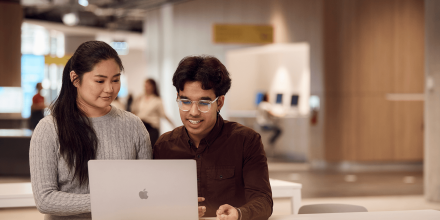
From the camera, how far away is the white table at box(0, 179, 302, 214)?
2857 millimetres

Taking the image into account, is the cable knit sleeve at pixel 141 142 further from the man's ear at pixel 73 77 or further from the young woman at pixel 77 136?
the man's ear at pixel 73 77

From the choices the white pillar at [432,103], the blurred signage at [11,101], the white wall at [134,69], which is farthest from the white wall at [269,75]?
the white wall at [134,69]

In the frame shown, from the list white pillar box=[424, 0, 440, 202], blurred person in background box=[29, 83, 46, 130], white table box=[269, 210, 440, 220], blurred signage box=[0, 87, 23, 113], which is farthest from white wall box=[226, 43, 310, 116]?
white table box=[269, 210, 440, 220]

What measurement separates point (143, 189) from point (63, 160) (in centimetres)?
50

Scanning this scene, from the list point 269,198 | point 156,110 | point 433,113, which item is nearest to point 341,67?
point 433,113

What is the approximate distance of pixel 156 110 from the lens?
7.65m

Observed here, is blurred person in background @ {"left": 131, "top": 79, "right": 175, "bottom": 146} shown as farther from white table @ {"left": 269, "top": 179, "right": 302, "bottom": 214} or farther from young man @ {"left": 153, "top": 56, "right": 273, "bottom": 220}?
young man @ {"left": 153, "top": 56, "right": 273, "bottom": 220}

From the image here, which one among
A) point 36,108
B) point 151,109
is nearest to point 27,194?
point 151,109

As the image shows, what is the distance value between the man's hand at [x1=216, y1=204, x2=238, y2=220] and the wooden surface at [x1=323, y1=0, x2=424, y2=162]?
765 centimetres

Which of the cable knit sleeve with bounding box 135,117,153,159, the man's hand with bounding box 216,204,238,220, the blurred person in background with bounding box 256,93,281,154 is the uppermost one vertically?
the cable knit sleeve with bounding box 135,117,153,159

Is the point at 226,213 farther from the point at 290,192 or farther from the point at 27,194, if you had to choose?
the point at 27,194

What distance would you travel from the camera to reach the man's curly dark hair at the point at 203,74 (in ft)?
6.50

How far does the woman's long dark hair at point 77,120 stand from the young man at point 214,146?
335 millimetres

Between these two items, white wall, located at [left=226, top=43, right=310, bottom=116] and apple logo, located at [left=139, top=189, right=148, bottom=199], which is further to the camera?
white wall, located at [left=226, top=43, right=310, bottom=116]
